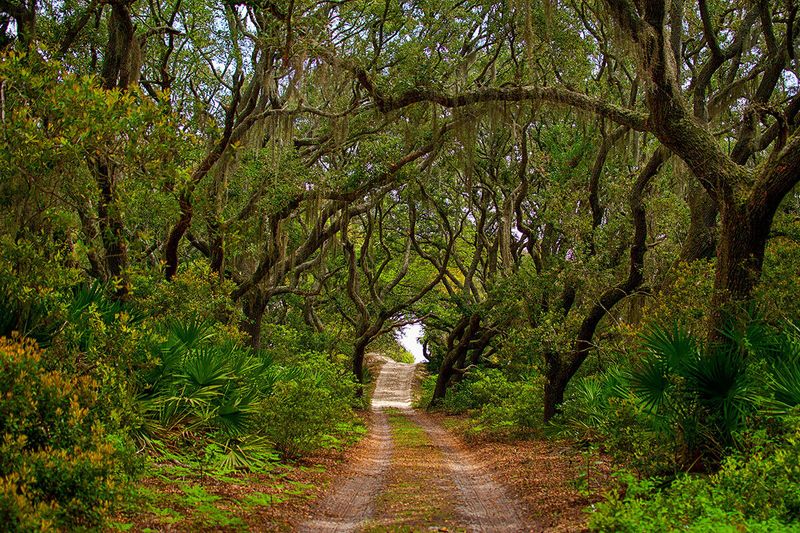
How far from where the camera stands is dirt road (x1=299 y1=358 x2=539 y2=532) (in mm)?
6406

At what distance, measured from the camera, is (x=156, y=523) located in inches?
215

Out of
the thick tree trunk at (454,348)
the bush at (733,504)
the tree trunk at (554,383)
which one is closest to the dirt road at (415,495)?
the bush at (733,504)

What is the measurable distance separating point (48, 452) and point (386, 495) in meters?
4.40

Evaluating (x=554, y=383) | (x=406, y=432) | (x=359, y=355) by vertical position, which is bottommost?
(x=406, y=432)

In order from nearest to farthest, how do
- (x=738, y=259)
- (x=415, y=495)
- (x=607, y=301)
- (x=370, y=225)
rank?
(x=738, y=259), (x=415, y=495), (x=607, y=301), (x=370, y=225)

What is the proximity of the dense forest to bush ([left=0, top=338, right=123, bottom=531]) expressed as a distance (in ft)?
0.06

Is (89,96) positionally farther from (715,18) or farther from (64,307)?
(715,18)

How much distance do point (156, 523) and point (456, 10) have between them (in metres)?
11.6

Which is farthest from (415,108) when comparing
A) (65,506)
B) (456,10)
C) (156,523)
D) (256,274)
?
(65,506)

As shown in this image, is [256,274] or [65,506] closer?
[65,506]

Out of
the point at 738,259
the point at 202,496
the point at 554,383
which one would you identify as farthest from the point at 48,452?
the point at 554,383

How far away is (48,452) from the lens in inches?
170

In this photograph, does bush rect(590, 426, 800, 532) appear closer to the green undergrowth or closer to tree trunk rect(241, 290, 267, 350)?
the green undergrowth

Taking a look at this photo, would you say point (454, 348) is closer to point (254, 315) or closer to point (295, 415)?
point (254, 315)
